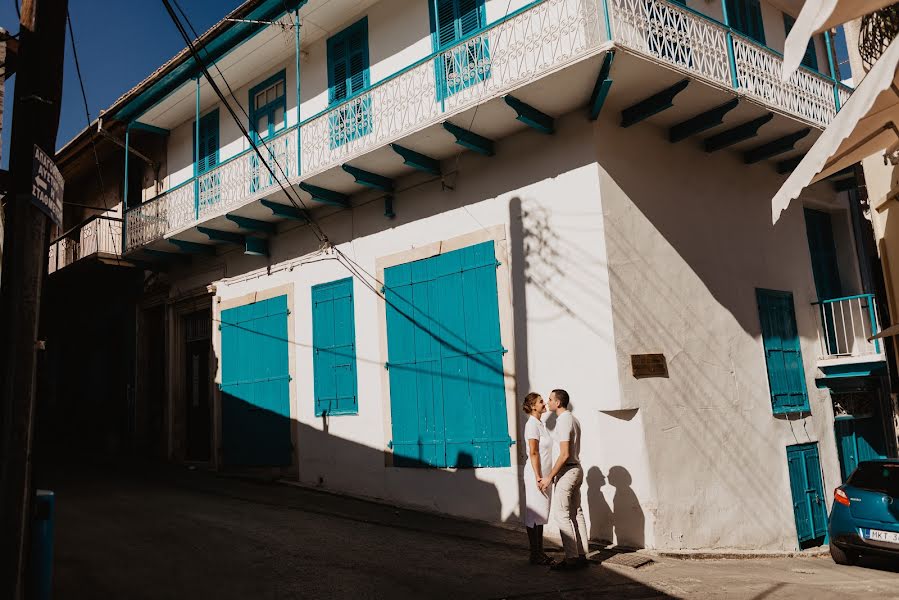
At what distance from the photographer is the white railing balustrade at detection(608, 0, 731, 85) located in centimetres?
812

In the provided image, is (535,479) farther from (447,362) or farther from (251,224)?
(251,224)

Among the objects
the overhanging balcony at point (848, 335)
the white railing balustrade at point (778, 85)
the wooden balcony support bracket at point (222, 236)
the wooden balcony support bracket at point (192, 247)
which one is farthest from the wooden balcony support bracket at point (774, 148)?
the wooden balcony support bracket at point (192, 247)

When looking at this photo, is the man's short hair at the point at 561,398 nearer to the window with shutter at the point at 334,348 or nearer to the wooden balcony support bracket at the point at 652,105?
the wooden balcony support bracket at the point at 652,105

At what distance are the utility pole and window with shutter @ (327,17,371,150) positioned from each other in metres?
5.87

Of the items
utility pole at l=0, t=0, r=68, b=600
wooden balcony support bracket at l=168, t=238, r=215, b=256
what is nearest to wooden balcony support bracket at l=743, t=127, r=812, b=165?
utility pole at l=0, t=0, r=68, b=600

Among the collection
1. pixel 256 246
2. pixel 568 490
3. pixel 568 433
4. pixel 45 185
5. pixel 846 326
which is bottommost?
pixel 568 490

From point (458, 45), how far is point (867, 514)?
7.39 meters

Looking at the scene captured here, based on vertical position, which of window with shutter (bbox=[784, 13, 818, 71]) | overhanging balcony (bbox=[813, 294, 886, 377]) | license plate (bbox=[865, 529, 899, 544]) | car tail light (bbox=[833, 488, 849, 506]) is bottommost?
license plate (bbox=[865, 529, 899, 544])

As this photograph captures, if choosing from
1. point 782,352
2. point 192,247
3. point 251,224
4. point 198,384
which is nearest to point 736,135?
point 782,352

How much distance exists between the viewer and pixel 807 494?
33.9ft

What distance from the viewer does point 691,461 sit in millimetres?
8609

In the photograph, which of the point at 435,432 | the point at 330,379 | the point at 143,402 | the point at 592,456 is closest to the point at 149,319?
the point at 143,402

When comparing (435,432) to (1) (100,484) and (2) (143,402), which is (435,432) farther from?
(2) (143,402)

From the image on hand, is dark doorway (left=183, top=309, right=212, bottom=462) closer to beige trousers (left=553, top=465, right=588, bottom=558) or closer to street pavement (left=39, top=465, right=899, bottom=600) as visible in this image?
street pavement (left=39, top=465, right=899, bottom=600)
